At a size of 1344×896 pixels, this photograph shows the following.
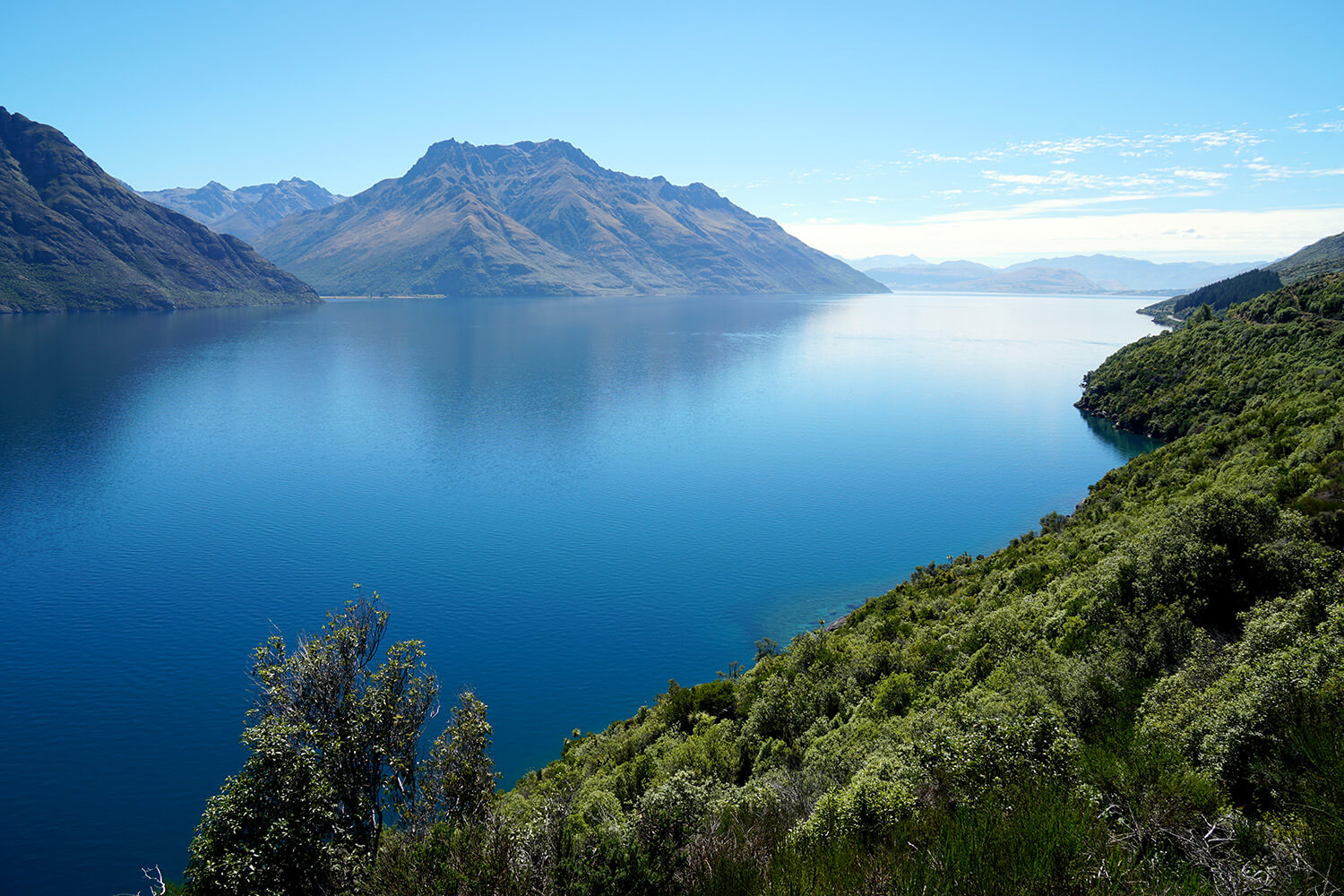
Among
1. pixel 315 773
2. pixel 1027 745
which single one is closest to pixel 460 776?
pixel 315 773

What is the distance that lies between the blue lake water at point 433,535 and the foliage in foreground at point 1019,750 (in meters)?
10.2

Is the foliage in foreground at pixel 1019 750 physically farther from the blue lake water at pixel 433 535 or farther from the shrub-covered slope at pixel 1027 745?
the blue lake water at pixel 433 535

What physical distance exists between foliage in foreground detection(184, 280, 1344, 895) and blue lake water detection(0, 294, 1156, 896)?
10.2 m

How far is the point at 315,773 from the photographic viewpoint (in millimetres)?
16375

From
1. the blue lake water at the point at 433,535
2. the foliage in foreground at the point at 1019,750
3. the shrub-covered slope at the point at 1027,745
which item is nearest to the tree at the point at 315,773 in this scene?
the foliage in foreground at the point at 1019,750

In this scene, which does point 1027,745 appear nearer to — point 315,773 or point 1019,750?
point 1019,750

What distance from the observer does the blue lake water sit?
33.6m

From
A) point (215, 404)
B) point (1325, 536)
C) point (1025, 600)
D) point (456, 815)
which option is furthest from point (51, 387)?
point (1325, 536)

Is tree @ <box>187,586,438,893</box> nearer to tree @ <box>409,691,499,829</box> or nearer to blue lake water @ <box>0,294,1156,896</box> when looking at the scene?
tree @ <box>409,691,499,829</box>

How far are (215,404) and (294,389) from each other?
1511 cm

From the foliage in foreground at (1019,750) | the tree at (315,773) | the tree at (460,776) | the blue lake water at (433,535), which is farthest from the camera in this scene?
the blue lake water at (433,535)

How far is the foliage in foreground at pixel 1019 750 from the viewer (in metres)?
9.95

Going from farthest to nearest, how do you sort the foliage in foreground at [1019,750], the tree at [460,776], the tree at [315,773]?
the tree at [460,776] → the tree at [315,773] → the foliage in foreground at [1019,750]

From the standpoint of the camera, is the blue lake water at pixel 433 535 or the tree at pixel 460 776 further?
the blue lake water at pixel 433 535
